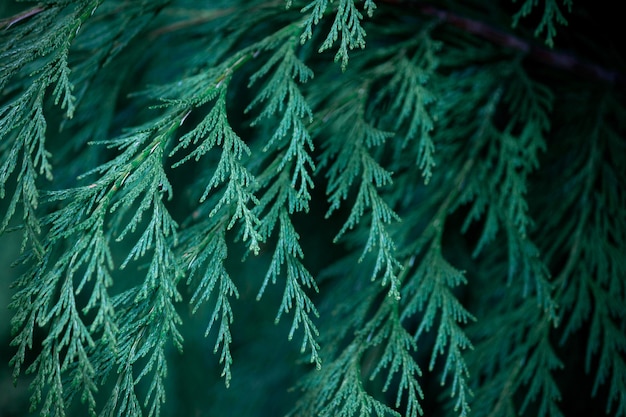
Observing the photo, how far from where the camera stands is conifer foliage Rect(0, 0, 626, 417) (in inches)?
47.8

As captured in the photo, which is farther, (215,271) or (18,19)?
(18,19)

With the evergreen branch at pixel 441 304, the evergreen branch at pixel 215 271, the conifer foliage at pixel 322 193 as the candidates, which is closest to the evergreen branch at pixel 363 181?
the conifer foliage at pixel 322 193

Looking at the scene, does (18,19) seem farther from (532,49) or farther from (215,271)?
(532,49)

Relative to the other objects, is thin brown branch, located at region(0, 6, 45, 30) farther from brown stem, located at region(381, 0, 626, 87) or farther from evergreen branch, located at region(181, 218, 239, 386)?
brown stem, located at region(381, 0, 626, 87)

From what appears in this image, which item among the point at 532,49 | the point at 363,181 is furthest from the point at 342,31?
the point at 532,49

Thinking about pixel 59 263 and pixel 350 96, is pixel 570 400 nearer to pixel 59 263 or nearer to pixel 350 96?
pixel 350 96

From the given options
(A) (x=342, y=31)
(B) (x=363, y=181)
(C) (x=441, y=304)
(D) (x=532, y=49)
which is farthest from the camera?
(D) (x=532, y=49)

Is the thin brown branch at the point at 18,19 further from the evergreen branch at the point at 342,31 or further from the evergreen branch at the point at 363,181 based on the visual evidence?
the evergreen branch at the point at 363,181

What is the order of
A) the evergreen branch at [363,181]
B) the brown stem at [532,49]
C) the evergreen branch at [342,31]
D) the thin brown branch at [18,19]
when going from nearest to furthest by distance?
the evergreen branch at [342,31]
the evergreen branch at [363,181]
the thin brown branch at [18,19]
the brown stem at [532,49]

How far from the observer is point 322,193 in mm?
2305

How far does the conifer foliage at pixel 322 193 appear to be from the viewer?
1.21 metres

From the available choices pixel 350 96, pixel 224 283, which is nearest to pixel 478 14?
pixel 350 96

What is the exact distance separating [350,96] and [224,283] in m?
0.71

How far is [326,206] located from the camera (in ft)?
7.76
